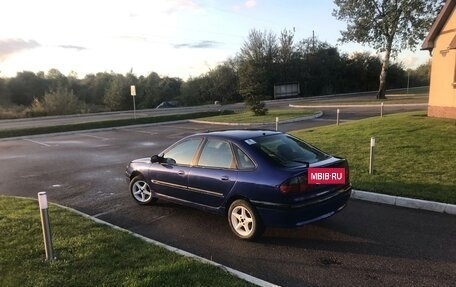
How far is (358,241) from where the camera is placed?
549 cm

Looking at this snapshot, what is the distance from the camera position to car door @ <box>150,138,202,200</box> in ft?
21.5

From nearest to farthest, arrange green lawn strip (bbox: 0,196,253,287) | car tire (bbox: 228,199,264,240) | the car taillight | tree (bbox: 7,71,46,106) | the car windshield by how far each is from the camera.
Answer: green lawn strip (bbox: 0,196,253,287) → the car taillight → car tire (bbox: 228,199,264,240) → the car windshield → tree (bbox: 7,71,46,106)

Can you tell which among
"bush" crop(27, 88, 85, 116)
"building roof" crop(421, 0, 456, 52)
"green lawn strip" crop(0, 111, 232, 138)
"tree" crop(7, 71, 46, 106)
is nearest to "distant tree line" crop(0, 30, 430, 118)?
"tree" crop(7, 71, 46, 106)

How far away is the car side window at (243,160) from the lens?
5633mm

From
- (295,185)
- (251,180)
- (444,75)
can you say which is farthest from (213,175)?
(444,75)

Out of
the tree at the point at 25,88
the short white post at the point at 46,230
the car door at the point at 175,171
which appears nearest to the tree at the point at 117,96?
the tree at the point at 25,88

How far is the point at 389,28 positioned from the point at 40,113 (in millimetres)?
31650

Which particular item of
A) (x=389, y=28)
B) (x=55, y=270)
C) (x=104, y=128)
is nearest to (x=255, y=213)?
(x=55, y=270)

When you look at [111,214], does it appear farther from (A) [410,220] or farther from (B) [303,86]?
(B) [303,86]

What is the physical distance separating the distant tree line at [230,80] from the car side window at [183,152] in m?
42.4

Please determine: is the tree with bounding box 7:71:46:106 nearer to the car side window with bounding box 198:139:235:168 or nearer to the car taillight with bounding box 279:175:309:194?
the car side window with bounding box 198:139:235:168

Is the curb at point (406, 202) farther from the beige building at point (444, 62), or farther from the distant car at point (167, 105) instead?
the distant car at point (167, 105)

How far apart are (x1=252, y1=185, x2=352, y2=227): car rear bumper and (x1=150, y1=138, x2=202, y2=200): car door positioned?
1.54 meters

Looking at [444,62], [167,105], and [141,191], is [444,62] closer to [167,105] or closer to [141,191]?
[141,191]
